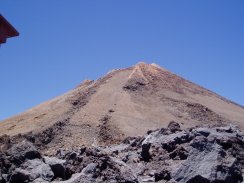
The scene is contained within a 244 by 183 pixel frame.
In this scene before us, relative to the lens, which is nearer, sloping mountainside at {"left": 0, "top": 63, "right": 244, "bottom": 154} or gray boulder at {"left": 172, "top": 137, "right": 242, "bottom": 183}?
gray boulder at {"left": 172, "top": 137, "right": 242, "bottom": 183}

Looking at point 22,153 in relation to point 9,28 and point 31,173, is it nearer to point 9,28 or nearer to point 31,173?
point 31,173

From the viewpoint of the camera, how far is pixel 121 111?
38.7m

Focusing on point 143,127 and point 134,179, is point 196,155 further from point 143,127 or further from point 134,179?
point 143,127

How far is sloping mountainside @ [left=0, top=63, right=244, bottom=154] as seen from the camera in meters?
33.3

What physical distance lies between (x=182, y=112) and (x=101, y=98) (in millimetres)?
7800

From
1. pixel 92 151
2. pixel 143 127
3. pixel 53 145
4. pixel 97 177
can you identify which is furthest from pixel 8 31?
pixel 143 127

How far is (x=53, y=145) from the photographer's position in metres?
31.3

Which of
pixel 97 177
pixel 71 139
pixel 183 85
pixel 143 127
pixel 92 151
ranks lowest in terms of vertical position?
pixel 97 177

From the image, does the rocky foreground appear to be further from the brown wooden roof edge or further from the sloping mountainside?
Result: the sloping mountainside

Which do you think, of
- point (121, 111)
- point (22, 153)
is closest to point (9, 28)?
point (22, 153)

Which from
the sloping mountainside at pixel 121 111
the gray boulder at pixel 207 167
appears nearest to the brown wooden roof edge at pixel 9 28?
the gray boulder at pixel 207 167

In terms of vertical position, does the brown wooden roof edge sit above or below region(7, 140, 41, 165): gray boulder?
above

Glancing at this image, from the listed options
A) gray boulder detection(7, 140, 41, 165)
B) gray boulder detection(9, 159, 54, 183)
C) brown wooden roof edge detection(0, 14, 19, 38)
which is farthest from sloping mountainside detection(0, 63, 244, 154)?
brown wooden roof edge detection(0, 14, 19, 38)

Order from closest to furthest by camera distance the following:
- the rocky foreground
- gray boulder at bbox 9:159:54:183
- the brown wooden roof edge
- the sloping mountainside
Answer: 1. the brown wooden roof edge
2. the rocky foreground
3. gray boulder at bbox 9:159:54:183
4. the sloping mountainside
